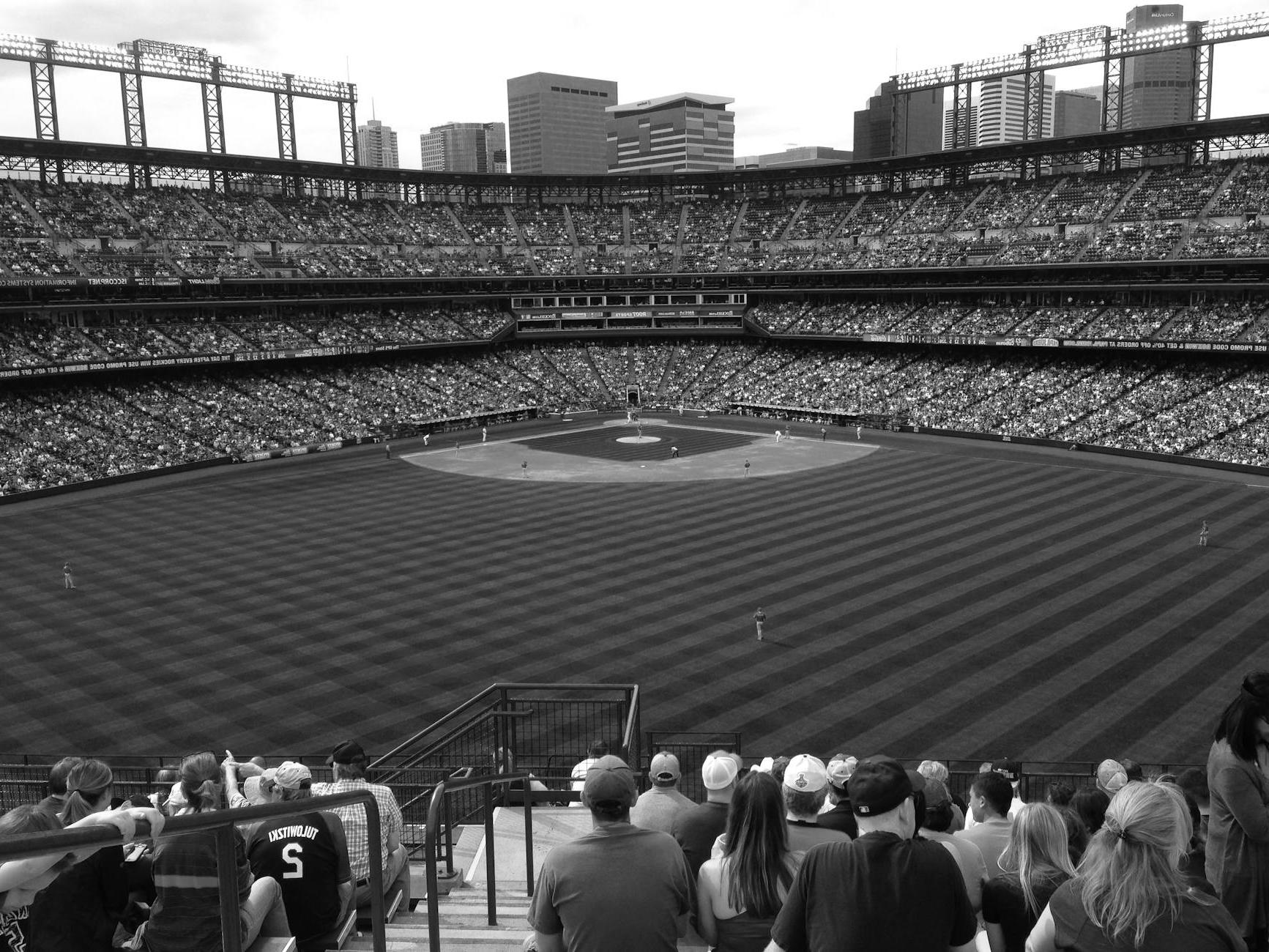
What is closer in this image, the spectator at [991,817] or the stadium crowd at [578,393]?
the spectator at [991,817]

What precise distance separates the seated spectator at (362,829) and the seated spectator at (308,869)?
3.84 feet

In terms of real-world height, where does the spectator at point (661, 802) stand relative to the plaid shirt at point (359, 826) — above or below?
above

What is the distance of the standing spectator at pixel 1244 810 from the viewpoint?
6.68 metres

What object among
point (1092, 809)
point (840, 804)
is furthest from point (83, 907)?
point (1092, 809)

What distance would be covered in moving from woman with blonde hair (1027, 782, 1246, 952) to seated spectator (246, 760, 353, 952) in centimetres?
516

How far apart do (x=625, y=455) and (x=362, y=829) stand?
57308mm

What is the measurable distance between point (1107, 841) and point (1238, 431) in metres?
64.1

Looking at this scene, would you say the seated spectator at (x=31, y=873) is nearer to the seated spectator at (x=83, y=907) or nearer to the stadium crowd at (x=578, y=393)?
the seated spectator at (x=83, y=907)

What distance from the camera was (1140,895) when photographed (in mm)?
4281

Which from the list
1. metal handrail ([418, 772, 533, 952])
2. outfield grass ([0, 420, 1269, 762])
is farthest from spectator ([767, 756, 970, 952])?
outfield grass ([0, 420, 1269, 762])

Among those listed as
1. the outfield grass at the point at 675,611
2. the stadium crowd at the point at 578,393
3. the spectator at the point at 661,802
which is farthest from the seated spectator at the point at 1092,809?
the stadium crowd at the point at 578,393

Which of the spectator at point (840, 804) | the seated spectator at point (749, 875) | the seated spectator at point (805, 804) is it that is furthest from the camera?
the spectator at point (840, 804)

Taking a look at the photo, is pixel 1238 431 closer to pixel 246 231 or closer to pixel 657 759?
pixel 657 759

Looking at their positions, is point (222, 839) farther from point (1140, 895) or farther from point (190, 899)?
point (1140, 895)
